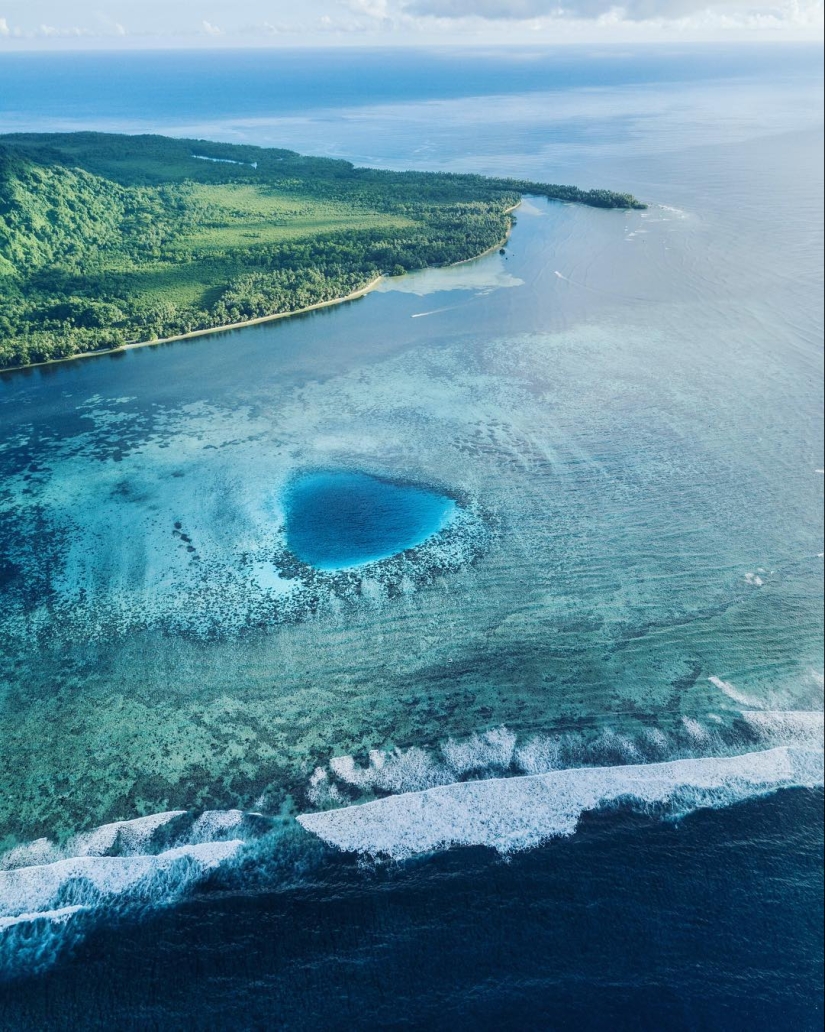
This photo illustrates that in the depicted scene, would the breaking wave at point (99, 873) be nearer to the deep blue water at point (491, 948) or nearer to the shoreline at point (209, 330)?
the deep blue water at point (491, 948)

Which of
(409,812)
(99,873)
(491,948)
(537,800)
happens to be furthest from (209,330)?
(491,948)

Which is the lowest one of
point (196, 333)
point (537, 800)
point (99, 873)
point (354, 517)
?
point (537, 800)

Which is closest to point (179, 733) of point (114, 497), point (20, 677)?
point (20, 677)

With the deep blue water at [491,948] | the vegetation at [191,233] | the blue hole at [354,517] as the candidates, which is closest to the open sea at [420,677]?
the deep blue water at [491,948]

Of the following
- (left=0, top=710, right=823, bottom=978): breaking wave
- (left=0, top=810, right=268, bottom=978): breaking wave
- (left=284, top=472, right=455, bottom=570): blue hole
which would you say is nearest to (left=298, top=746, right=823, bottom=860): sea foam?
(left=0, top=710, right=823, bottom=978): breaking wave

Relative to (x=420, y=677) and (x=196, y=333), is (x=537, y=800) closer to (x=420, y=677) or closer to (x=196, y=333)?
(x=420, y=677)

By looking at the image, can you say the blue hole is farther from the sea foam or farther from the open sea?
the sea foam
